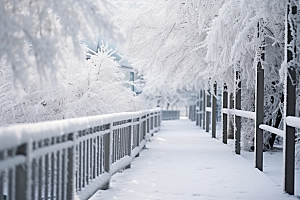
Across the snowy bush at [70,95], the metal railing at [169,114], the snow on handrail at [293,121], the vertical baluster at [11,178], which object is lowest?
the metal railing at [169,114]

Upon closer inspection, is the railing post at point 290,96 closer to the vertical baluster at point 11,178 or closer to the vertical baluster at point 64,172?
the vertical baluster at point 64,172

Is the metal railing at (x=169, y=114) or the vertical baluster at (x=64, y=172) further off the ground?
the vertical baluster at (x=64, y=172)

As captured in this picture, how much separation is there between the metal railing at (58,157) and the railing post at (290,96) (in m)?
2.59

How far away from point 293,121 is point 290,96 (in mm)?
514

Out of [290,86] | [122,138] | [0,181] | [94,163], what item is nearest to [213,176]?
[122,138]

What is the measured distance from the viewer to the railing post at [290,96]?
21.7 ft

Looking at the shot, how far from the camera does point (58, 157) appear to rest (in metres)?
4.20

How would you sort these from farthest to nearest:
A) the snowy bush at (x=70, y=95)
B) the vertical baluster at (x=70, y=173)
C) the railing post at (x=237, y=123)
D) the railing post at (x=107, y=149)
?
the railing post at (x=237, y=123)
the snowy bush at (x=70, y=95)
the railing post at (x=107, y=149)
the vertical baluster at (x=70, y=173)

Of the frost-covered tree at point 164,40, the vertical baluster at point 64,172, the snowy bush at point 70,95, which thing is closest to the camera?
the vertical baluster at point 64,172

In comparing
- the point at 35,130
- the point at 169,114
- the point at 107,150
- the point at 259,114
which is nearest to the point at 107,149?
the point at 107,150

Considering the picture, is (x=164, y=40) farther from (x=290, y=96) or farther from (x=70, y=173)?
(x=70, y=173)

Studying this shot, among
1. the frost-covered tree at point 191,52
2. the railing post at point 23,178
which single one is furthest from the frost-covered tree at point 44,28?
the frost-covered tree at point 191,52

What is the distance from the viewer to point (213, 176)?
844cm

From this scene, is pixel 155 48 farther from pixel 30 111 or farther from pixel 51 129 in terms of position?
pixel 51 129
